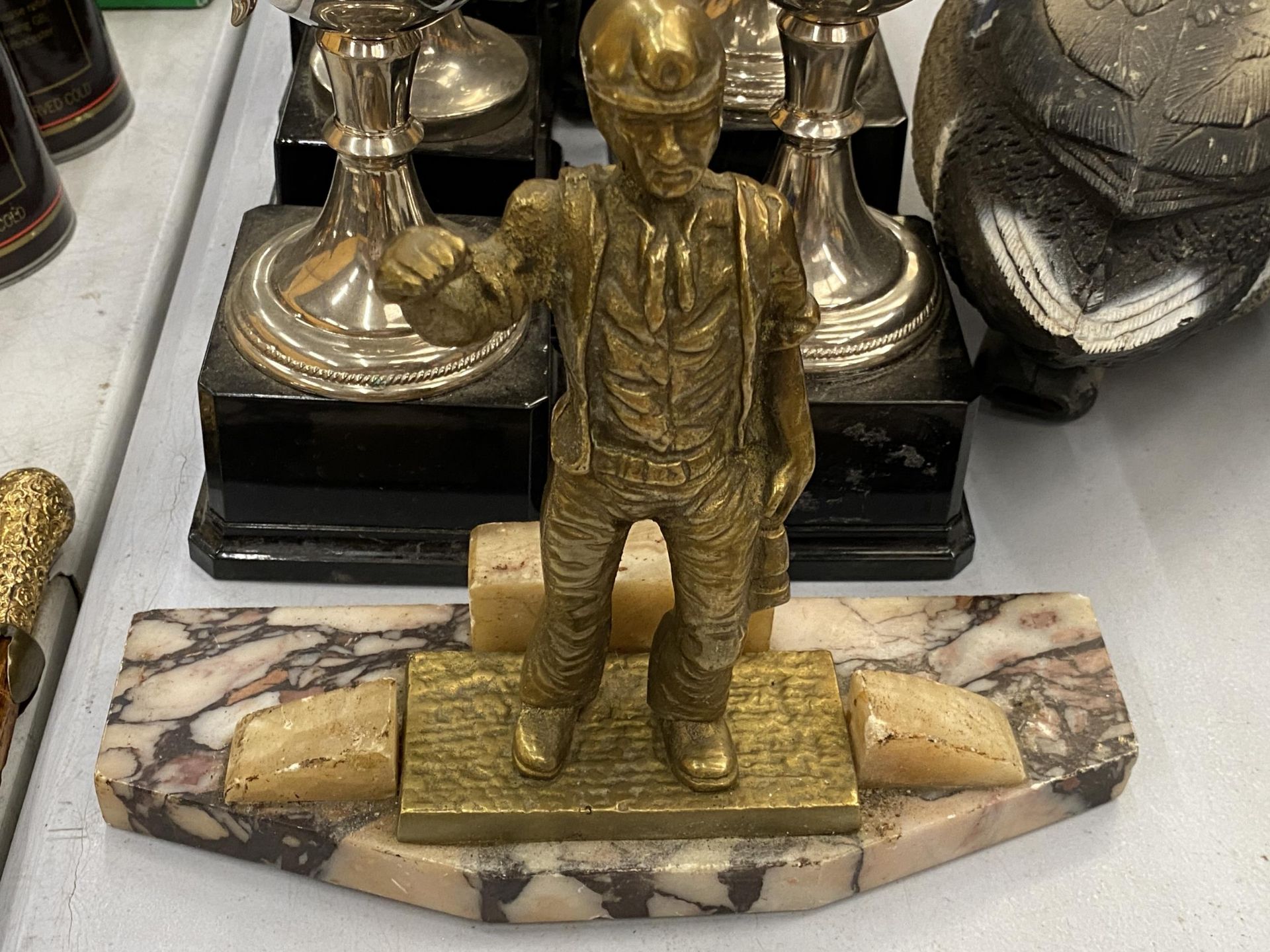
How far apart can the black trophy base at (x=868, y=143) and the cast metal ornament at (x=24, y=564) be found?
68cm

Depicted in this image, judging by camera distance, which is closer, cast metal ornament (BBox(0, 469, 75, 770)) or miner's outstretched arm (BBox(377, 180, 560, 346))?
miner's outstretched arm (BBox(377, 180, 560, 346))

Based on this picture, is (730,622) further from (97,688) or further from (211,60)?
(211,60)

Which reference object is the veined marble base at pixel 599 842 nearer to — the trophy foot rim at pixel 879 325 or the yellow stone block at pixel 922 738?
the yellow stone block at pixel 922 738

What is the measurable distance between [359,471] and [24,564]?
11.2 inches

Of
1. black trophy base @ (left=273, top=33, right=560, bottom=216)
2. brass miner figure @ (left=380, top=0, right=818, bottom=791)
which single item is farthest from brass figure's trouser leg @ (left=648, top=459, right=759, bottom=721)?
black trophy base @ (left=273, top=33, right=560, bottom=216)

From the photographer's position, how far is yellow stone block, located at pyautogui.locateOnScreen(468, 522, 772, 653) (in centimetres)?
112

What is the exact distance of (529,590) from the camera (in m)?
1.11

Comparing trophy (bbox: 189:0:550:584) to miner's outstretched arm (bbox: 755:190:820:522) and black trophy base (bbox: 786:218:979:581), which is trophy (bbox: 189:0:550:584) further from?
miner's outstretched arm (bbox: 755:190:820:522)

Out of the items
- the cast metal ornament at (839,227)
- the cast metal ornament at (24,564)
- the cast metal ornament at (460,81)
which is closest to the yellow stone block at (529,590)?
the cast metal ornament at (839,227)

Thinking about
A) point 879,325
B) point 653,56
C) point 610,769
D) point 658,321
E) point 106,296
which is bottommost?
point 106,296

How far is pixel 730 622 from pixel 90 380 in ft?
2.74

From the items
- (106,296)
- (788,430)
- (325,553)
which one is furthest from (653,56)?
(106,296)

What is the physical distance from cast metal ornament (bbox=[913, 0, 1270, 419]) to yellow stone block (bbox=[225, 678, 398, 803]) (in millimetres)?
627

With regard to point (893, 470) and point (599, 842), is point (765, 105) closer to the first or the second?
point (893, 470)
